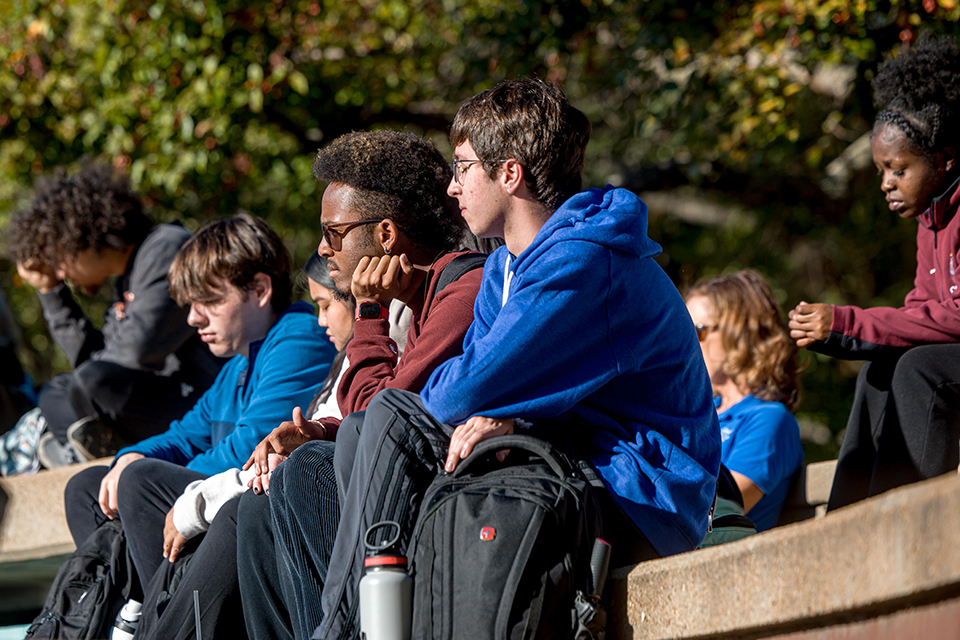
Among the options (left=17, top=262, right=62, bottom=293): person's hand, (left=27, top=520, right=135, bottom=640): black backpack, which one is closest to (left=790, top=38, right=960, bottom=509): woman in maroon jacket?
(left=27, top=520, right=135, bottom=640): black backpack

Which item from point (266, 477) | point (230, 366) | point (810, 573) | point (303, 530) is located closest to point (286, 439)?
point (266, 477)

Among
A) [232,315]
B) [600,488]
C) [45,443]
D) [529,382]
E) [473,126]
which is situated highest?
[473,126]

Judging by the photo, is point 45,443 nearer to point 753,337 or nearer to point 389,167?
point 389,167

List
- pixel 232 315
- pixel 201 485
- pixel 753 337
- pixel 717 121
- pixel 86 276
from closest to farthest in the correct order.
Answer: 1. pixel 201 485
2. pixel 232 315
3. pixel 753 337
4. pixel 86 276
5. pixel 717 121

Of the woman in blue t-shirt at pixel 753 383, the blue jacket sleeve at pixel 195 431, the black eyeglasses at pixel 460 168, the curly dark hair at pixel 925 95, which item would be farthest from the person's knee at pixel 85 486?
the curly dark hair at pixel 925 95

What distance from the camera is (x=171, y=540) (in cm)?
310

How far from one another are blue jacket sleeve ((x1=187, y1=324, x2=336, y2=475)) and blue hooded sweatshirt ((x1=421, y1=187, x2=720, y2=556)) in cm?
124

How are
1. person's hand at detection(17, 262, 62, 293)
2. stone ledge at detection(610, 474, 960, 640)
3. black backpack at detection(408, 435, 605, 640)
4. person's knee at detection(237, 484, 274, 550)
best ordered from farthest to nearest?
person's hand at detection(17, 262, 62, 293), person's knee at detection(237, 484, 274, 550), black backpack at detection(408, 435, 605, 640), stone ledge at detection(610, 474, 960, 640)

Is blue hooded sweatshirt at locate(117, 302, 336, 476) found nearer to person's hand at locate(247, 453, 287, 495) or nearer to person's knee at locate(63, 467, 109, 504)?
person's knee at locate(63, 467, 109, 504)

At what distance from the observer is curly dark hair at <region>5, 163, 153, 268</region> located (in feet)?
17.0

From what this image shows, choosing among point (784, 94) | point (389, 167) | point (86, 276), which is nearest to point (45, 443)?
point (86, 276)

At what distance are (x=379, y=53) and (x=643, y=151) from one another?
10.4 feet

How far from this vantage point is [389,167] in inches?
124

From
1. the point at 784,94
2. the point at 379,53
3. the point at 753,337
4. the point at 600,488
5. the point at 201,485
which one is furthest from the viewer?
the point at 379,53
